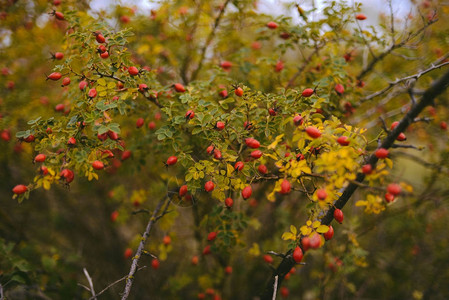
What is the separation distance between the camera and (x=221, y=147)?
1.60 m

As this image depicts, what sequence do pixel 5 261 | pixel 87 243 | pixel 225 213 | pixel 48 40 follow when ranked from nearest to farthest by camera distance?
1. pixel 225 213
2. pixel 5 261
3. pixel 48 40
4. pixel 87 243

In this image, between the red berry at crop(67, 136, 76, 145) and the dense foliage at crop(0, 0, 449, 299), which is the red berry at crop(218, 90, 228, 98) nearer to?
the dense foliage at crop(0, 0, 449, 299)

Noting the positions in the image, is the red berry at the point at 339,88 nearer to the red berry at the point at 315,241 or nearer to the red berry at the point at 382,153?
the red berry at the point at 382,153

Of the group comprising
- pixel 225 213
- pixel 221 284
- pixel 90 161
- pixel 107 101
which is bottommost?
pixel 221 284

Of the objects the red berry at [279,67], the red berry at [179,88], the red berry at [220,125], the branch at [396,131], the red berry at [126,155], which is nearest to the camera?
the branch at [396,131]

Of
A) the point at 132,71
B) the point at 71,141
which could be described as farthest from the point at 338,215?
the point at 71,141

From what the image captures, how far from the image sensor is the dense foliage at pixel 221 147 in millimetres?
1574

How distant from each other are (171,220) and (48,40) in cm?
245

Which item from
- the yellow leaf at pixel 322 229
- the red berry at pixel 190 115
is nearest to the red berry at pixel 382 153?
the yellow leaf at pixel 322 229

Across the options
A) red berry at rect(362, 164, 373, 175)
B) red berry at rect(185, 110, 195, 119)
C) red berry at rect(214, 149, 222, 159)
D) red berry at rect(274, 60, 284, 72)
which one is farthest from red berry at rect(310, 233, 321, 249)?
red berry at rect(274, 60, 284, 72)

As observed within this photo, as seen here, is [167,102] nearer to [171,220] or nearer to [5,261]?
[171,220]

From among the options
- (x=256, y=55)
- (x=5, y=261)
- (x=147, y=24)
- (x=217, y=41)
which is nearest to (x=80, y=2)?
(x=147, y=24)

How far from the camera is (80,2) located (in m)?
2.65

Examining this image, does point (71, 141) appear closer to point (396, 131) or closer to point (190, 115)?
point (190, 115)
